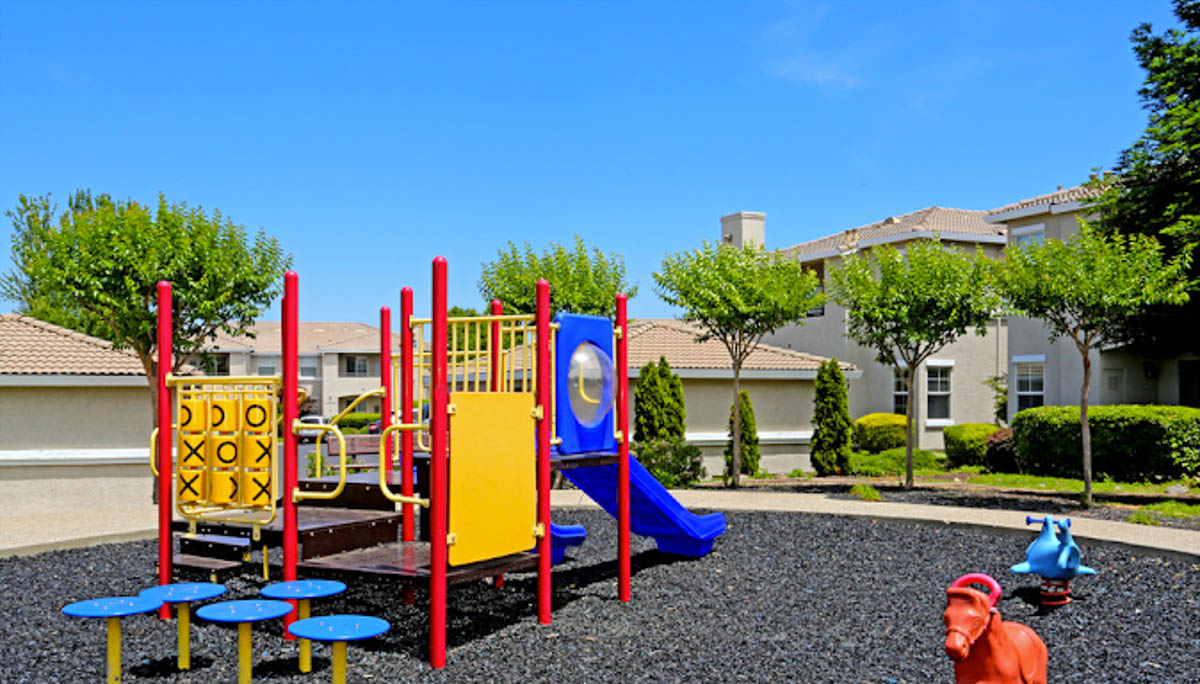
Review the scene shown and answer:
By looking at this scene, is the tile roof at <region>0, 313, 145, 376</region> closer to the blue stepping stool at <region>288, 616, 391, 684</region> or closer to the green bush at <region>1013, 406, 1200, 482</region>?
the blue stepping stool at <region>288, 616, 391, 684</region>

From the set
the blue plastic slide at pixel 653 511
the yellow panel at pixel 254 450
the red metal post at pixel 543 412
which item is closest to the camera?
the red metal post at pixel 543 412

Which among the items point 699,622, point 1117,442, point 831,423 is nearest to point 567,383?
point 699,622

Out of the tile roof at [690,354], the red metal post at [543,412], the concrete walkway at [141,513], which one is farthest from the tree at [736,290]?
the red metal post at [543,412]

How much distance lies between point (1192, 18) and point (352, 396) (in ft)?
154

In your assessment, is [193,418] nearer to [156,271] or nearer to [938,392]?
[156,271]

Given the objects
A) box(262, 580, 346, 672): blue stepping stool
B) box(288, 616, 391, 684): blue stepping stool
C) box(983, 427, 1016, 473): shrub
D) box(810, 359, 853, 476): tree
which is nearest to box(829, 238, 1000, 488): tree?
box(810, 359, 853, 476): tree

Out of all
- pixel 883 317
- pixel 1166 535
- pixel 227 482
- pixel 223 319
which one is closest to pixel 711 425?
pixel 883 317

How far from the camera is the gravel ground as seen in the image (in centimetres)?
607

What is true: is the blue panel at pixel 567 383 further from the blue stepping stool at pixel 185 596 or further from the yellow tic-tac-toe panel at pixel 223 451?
the blue stepping stool at pixel 185 596

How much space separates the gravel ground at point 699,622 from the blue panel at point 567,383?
1.34 meters

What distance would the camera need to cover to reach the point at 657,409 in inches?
797

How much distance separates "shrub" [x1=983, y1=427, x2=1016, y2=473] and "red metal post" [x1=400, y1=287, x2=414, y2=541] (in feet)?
61.4

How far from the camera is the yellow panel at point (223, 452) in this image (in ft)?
23.2

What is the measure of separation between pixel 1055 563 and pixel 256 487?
20.0ft
